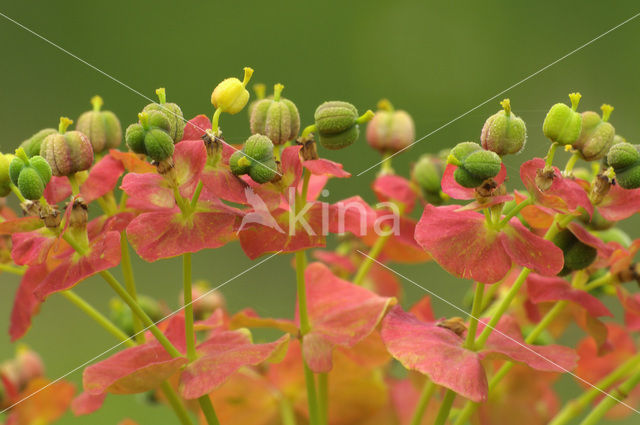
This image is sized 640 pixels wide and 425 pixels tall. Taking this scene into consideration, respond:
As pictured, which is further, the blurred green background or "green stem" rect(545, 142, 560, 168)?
the blurred green background

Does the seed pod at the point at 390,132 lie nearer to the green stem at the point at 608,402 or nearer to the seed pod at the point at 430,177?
the seed pod at the point at 430,177

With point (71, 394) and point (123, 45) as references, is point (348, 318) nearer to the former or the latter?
point (71, 394)

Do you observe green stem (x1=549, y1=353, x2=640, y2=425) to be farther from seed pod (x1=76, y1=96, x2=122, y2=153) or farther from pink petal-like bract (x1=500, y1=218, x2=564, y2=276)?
seed pod (x1=76, y1=96, x2=122, y2=153)

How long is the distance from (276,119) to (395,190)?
132 mm

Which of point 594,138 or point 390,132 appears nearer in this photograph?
point 594,138

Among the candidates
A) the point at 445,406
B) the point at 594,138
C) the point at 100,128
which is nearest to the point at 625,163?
the point at 594,138

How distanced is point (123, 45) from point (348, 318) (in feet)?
2.35

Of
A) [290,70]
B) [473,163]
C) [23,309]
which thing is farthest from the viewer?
[290,70]

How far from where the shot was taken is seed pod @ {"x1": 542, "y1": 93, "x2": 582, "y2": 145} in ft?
0.90

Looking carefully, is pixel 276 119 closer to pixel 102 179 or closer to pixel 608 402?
pixel 102 179

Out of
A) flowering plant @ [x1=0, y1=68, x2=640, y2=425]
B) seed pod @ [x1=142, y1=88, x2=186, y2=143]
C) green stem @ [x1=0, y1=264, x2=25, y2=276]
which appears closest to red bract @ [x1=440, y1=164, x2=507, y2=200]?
flowering plant @ [x1=0, y1=68, x2=640, y2=425]

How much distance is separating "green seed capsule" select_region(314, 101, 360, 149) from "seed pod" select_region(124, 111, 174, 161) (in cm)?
6

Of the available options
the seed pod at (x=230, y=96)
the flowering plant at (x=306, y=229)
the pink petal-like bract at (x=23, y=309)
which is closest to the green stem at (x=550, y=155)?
the flowering plant at (x=306, y=229)

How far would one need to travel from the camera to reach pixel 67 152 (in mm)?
292
